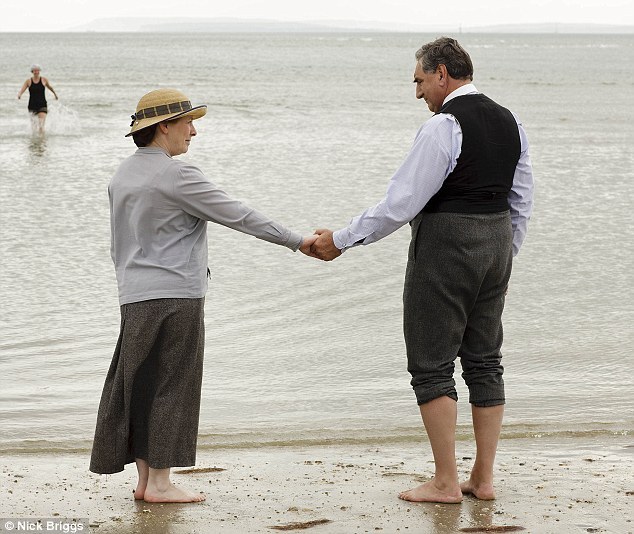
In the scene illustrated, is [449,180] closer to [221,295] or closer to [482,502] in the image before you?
[482,502]

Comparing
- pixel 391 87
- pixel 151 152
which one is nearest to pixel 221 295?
pixel 151 152

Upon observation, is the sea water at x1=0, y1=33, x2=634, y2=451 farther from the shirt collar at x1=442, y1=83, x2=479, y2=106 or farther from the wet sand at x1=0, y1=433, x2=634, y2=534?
the shirt collar at x1=442, y1=83, x2=479, y2=106

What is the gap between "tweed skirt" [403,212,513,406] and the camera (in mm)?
3965

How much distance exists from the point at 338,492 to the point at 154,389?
0.85m

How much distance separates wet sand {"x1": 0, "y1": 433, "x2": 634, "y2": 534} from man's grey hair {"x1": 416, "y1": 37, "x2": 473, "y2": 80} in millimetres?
1665

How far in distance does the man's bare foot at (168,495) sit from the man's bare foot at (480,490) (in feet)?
3.50

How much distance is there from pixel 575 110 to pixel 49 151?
16278mm

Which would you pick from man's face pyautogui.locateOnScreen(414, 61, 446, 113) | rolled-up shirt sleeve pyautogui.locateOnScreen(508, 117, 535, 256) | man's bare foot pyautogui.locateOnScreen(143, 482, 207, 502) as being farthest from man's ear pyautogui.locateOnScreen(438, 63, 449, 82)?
man's bare foot pyautogui.locateOnScreen(143, 482, 207, 502)

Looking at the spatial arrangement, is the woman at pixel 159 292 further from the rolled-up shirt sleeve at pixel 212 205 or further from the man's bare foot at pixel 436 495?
the man's bare foot at pixel 436 495

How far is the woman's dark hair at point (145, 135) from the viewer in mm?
4012

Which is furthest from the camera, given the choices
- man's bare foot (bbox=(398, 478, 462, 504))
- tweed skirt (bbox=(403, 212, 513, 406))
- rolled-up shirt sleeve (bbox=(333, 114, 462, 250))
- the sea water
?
the sea water

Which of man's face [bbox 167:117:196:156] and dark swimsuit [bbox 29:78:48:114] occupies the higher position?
man's face [bbox 167:117:196:156]

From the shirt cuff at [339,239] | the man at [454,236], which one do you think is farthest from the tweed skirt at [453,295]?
the shirt cuff at [339,239]

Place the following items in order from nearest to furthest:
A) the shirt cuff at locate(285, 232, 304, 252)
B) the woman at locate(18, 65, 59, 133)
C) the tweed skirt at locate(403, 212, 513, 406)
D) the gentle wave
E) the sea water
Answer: the tweed skirt at locate(403, 212, 513, 406) < the shirt cuff at locate(285, 232, 304, 252) < the gentle wave < the sea water < the woman at locate(18, 65, 59, 133)
